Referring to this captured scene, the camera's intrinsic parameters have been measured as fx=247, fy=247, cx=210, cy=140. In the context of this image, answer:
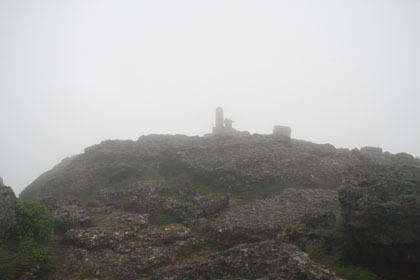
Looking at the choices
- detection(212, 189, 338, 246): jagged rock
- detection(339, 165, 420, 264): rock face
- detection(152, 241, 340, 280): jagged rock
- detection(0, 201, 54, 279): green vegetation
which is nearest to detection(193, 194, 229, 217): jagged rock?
detection(212, 189, 338, 246): jagged rock

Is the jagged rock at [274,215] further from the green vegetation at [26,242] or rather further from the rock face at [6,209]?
the rock face at [6,209]

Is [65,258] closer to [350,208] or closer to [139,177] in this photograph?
[139,177]

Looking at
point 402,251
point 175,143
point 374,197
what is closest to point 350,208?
point 374,197

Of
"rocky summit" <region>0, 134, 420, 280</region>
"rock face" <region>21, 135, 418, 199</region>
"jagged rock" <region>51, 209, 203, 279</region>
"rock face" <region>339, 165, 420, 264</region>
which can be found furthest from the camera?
"rock face" <region>21, 135, 418, 199</region>

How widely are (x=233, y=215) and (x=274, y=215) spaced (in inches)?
130

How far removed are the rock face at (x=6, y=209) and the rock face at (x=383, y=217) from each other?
20.1 metres

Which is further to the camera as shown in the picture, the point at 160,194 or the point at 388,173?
the point at 160,194

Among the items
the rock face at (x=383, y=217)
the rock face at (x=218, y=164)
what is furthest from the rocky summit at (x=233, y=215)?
the rock face at (x=218, y=164)

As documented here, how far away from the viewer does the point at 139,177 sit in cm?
3023

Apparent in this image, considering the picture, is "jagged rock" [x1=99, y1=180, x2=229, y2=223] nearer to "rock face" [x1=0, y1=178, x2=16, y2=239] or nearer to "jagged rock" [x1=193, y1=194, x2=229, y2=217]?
"jagged rock" [x1=193, y1=194, x2=229, y2=217]

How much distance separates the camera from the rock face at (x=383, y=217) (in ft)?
37.5

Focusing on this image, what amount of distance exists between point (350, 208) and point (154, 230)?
13.5 m

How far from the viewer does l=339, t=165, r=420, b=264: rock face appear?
37.5ft

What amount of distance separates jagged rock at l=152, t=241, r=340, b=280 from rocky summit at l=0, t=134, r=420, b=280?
2.1 inches
